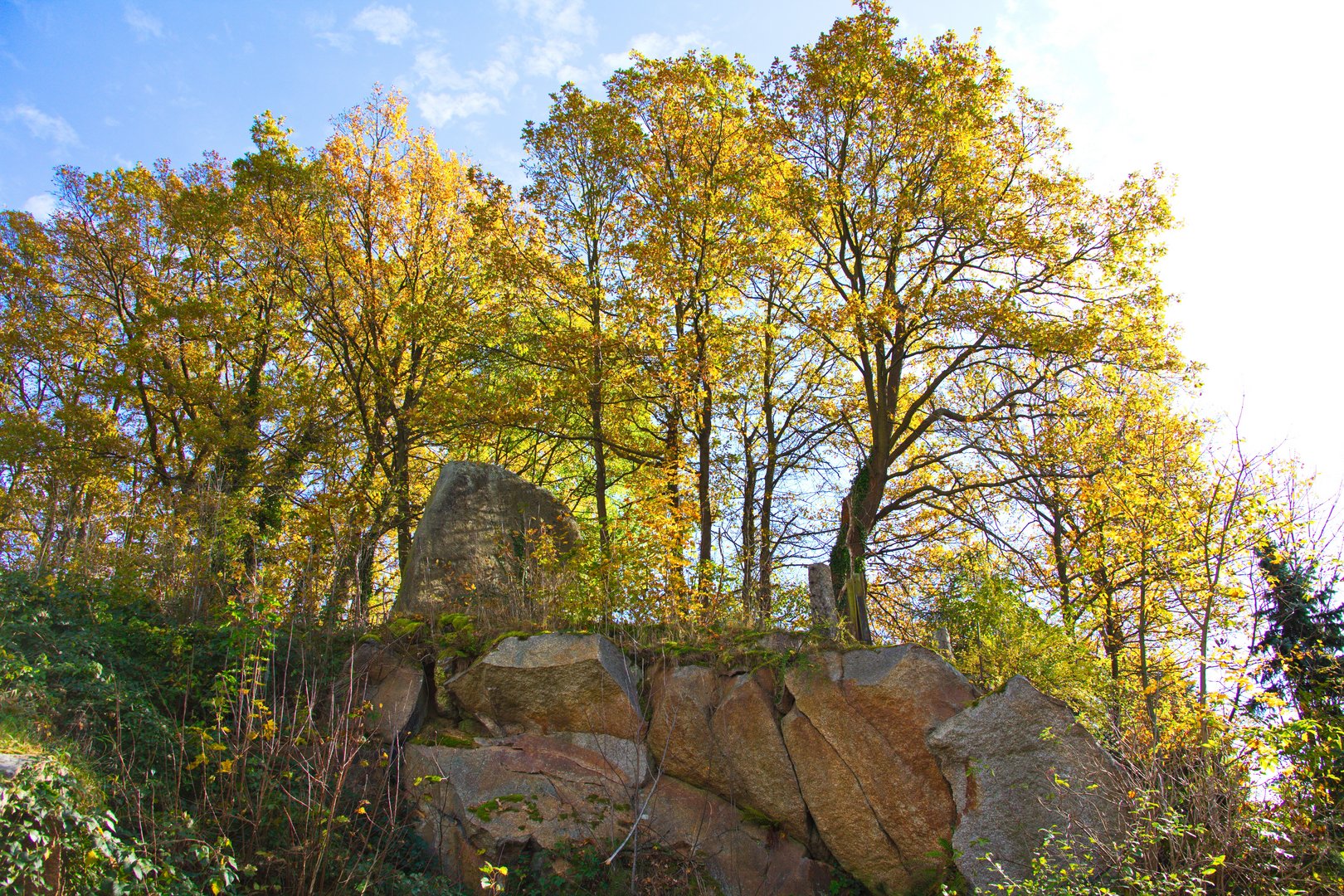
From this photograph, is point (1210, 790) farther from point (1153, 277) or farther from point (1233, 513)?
point (1153, 277)

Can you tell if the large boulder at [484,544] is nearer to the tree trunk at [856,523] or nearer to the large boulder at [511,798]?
the large boulder at [511,798]

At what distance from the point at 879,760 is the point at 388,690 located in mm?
4922

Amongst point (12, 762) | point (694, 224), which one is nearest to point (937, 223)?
point (694, 224)

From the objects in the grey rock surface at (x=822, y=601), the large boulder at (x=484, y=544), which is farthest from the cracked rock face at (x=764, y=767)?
the large boulder at (x=484, y=544)

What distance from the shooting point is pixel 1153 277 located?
39.3 feet

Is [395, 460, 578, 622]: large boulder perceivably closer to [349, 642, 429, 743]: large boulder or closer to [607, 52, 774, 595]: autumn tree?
[349, 642, 429, 743]: large boulder

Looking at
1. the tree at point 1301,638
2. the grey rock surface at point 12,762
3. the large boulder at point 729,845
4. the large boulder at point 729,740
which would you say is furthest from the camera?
the large boulder at point 729,740

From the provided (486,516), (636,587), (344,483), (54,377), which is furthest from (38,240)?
(636,587)

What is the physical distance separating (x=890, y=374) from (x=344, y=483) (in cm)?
957

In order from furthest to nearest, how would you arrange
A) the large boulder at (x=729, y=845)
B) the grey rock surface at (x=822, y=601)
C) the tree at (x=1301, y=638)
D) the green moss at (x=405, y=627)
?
the green moss at (x=405, y=627) < the grey rock surface at (x=822, y=601) < the large boulder at (x=729, y=845) < the tree at (x=1301, y=638)

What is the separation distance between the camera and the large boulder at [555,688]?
7902mm

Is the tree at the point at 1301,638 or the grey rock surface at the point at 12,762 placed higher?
the tree at the point at 1301,638

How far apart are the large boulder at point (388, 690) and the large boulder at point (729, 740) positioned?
2.42 metres

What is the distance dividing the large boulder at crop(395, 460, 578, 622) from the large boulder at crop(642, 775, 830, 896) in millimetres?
2802
